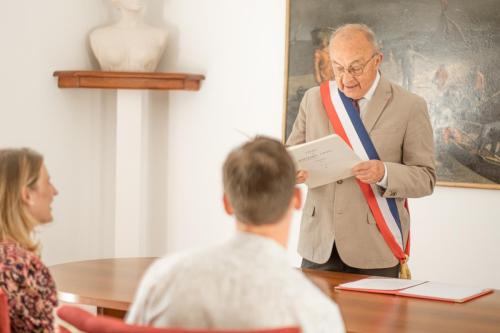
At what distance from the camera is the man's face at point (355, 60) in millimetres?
3533

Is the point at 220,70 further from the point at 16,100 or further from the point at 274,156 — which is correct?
the point at 274,156

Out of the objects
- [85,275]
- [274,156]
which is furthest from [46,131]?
[274,156]

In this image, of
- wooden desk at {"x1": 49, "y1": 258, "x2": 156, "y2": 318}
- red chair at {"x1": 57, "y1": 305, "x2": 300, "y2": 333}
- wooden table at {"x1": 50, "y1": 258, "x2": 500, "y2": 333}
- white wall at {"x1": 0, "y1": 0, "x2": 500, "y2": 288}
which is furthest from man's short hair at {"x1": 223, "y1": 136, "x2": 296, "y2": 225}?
white wall at {"x1": 0, "y1": 0, "x2": 500, "y2": 288}

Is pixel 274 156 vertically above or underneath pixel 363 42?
underneath

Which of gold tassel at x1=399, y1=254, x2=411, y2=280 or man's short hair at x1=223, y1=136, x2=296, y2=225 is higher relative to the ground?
man's short hair at x1=223, y1=136, x2=296, y2=225

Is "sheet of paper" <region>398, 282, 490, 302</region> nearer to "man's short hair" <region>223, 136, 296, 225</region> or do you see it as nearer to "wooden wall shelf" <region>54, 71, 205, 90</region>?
"man's short hair" <region>223, 136, 296, 225</region>

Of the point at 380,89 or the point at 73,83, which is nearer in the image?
the point at 380,89

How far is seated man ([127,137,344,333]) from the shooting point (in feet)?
5.64

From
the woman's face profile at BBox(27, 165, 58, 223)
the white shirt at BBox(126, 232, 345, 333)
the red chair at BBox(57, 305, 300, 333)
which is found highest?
the woman's face profile at BBox(27, 165, 58, 223)

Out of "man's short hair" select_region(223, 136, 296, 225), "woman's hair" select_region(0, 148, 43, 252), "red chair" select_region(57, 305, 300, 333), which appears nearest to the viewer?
"red chair" select_region(57, 305, 300, 333)

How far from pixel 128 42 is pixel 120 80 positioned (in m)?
0.24

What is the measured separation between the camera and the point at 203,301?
5.65 ft

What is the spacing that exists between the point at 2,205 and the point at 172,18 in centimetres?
368

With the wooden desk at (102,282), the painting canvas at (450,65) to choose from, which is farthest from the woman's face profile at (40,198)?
the painting canvas at (450,65)
